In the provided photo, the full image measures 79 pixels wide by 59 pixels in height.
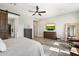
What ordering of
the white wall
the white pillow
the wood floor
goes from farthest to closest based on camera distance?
1. the white wall
2. the wood floor
3. the white pillow

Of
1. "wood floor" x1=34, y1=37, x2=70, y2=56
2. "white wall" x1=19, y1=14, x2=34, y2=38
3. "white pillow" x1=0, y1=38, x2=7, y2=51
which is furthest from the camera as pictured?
"white wall" x1=19, y1=14, x2=34, y2=38

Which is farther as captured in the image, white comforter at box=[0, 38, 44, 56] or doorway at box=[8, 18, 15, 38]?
doorway at box=[8, 18, 15, 38]

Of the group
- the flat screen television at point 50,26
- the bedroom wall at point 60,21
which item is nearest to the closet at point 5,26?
the bedroom wall at point 60,21

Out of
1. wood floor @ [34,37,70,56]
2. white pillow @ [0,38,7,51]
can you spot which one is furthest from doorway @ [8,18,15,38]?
wood floor @ [34,37,70,56]

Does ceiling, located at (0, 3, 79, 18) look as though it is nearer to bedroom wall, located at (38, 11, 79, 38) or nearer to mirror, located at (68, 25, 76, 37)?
bedroom wall, located at (38, 11, 79, 38)

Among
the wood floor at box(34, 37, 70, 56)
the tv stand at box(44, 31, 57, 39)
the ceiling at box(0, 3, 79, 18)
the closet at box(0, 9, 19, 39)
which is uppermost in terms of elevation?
the ceiling at box(0, 3, 79, 18)

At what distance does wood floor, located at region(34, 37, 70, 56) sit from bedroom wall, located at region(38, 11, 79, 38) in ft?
0.45

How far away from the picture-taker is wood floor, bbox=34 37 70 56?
2758 mm

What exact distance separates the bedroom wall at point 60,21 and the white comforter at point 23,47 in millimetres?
267

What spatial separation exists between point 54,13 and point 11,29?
0.96 meters

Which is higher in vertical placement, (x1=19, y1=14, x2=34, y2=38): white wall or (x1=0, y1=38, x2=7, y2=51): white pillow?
(x1=19, y1=14, x2=34, y2=38): white wall

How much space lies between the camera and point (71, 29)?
2838 mm

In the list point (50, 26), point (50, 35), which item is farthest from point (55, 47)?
point (50, 26)

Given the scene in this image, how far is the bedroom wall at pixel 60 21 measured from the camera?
2791mm
